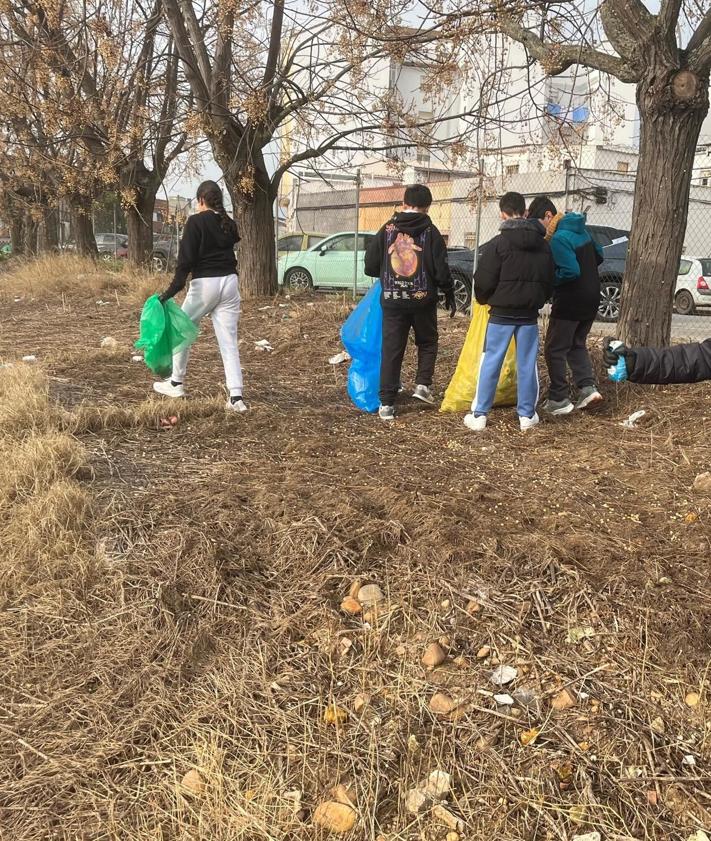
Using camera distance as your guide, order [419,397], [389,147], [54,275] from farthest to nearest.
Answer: [54,275] < [389,147] < [419,397]

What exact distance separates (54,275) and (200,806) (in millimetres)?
14972

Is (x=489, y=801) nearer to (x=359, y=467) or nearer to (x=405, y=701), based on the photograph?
(x=405, y=701)

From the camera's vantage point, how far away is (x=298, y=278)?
16.1 metres

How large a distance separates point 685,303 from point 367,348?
1375 centimetres

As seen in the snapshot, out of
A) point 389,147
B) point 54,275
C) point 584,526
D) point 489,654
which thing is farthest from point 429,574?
point 54,275

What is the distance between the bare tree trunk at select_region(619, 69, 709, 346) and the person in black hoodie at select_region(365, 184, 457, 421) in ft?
4.95

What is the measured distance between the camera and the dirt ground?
208 cm

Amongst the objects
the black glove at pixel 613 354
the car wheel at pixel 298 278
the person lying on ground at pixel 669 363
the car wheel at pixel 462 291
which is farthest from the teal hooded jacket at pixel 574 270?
the car wheel at pixel 298 278

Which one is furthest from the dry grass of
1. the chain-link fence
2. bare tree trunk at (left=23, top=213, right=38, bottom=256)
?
bare tree trunk at (left=23, top=213, right=38, bottom=256)

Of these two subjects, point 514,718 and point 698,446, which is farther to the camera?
point 698,446

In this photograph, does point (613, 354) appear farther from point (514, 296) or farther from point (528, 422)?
point (528, 422)

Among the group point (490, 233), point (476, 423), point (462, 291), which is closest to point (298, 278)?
point (462, 291)

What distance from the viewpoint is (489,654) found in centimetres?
259

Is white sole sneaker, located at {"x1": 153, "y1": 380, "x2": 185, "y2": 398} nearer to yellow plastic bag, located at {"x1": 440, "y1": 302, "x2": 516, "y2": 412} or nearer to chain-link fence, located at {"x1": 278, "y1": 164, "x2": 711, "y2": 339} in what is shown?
yellow plastic bag, located at {"x1": 440, "y1": 302, "x2": 516, "y2": 412}
